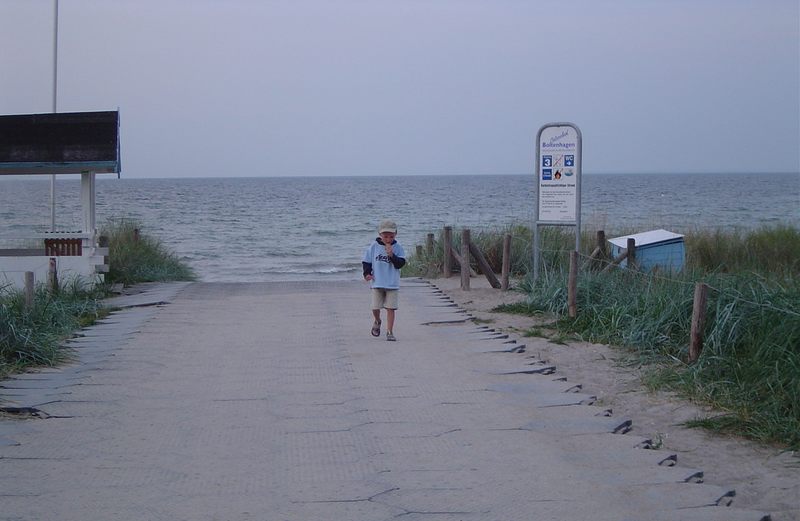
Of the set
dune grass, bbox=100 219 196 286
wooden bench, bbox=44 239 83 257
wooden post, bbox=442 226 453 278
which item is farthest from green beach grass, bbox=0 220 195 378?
wooden post, bbox=442 226 453 278

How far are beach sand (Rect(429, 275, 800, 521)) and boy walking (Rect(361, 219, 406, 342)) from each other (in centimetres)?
170

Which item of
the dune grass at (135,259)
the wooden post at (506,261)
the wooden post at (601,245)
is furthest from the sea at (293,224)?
the wooden post at (506,261)

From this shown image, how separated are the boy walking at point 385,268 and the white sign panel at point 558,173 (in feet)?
14.4

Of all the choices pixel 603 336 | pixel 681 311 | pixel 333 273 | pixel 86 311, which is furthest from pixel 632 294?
pixel 333 273

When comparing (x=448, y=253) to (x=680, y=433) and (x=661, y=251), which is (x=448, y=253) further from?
(x=680, y=433)

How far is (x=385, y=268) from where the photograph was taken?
1200 centimetres

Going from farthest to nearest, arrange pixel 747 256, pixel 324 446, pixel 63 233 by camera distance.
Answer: pixel 747 256
pixel 63 233
pixel 324 446

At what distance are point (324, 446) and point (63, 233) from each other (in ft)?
36.8

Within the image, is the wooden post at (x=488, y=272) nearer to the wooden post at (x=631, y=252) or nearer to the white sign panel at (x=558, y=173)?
the white sign panel at (x=558, y=173)

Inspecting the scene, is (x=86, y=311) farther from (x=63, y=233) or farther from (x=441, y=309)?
(x=441, y=309)

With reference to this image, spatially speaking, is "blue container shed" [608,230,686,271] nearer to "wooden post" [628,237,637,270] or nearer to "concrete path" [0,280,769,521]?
"wooden post" [628,237,637,270]

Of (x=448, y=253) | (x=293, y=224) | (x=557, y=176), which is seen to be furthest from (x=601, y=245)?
(x=293, y=224)

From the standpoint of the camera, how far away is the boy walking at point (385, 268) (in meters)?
12.0

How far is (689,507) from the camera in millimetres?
5723
